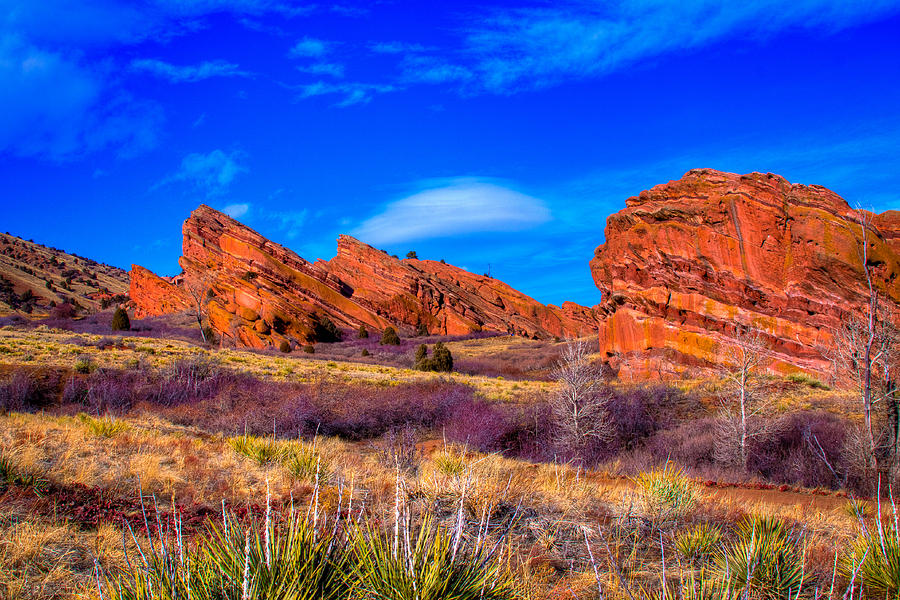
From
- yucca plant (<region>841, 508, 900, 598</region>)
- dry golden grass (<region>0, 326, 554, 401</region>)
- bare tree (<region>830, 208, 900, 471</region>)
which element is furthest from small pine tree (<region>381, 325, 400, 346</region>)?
yucca plant (<region>841, 508, 900, 598</region>)

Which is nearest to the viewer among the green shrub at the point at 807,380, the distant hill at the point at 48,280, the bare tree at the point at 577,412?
the bare tree at the point at 577,412

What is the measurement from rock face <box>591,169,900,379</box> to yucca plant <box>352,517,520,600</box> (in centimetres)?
2387

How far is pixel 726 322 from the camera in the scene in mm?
26344

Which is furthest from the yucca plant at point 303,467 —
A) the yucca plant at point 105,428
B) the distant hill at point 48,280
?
the distant hill at point 48,280

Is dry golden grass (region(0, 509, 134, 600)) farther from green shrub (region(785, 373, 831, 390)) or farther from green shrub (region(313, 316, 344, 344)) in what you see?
green shrub (region(313, 316, 344, 344))

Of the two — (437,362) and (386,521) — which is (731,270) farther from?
(386,521)

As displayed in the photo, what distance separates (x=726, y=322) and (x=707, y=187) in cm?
797

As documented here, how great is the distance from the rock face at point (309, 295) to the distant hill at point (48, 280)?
920cm

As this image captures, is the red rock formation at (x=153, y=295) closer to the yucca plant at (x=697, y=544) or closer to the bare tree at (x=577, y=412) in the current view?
Result: the bare tree at (x=577, y=412)

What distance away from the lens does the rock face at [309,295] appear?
46312mm

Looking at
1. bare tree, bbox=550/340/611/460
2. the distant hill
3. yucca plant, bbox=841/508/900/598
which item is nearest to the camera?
yucca plant, bbox=841/508/900/598

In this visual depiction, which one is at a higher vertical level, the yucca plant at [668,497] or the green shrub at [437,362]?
the green shrub at [437,362]

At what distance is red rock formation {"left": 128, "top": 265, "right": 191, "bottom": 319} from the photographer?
60500 mm

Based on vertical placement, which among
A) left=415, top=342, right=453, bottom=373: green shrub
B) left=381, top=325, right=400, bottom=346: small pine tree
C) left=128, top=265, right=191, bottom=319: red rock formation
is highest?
left=128, top=265, right=191, bottom=319: red rock formation
